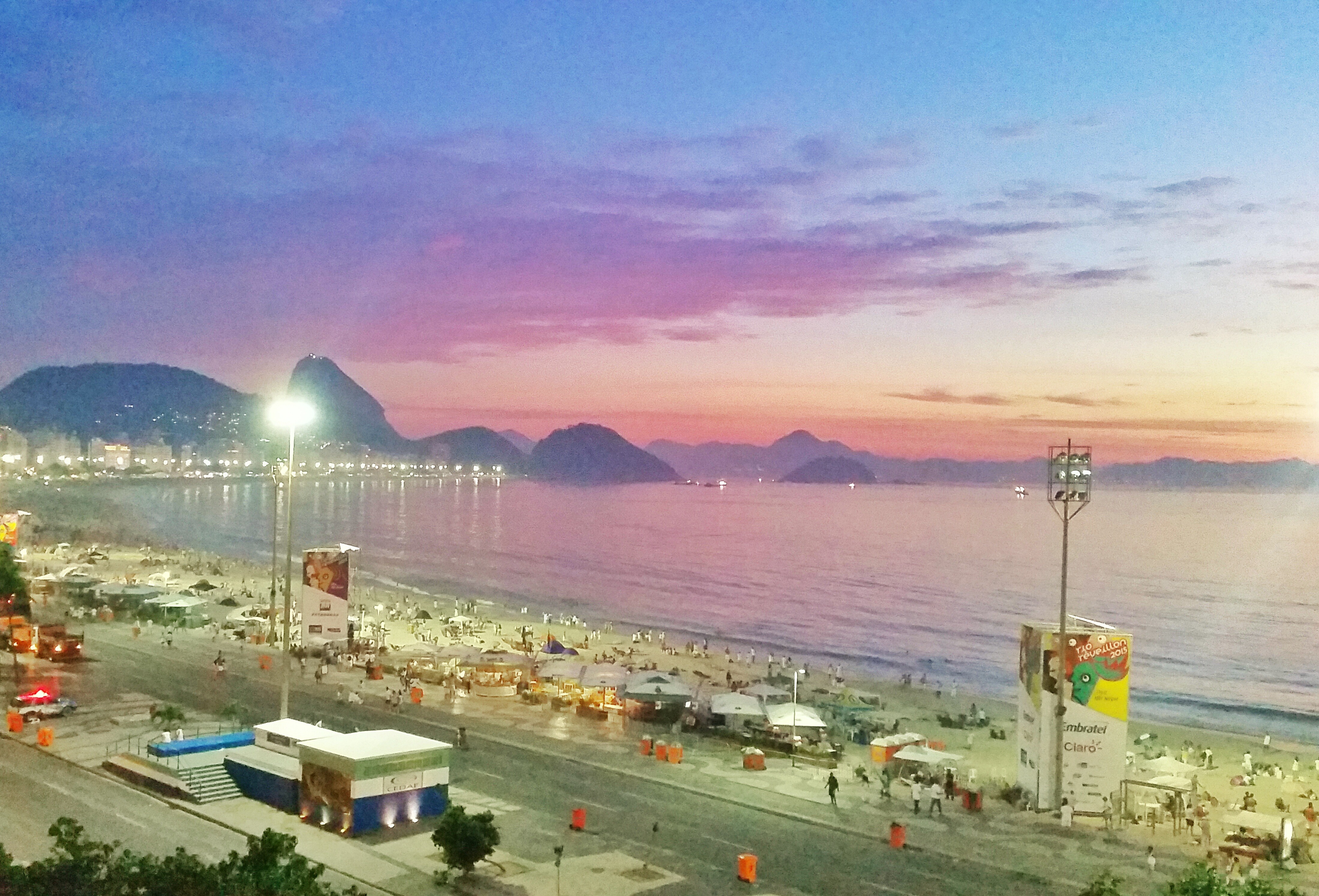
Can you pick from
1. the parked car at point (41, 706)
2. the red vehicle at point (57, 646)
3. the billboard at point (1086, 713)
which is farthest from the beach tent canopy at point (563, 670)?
the red vehicle at point (57, 646)

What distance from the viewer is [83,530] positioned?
336 feet

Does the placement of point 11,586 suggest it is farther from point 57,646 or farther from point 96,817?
point 96,817

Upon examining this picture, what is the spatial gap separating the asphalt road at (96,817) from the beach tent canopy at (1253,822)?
52.4ft

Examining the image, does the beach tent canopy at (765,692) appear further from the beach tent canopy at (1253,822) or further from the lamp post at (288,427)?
the lamp post at (288,427)

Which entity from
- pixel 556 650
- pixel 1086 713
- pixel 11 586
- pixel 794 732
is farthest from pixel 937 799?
pixel 11 586

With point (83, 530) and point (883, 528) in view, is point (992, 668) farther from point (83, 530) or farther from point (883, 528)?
point (883, 528)

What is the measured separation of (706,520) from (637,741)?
142m

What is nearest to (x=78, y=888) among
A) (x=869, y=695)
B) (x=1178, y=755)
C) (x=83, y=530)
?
(x=1178, y=755)

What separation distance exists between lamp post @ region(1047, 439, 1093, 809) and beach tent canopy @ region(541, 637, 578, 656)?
18.7m

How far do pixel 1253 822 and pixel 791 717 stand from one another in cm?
1029

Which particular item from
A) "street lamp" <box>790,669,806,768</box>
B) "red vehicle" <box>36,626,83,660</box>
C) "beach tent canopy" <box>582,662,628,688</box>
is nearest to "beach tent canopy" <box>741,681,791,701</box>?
"street lamp" <box>790,669,806,768</box>

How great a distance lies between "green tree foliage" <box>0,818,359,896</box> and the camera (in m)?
9.86

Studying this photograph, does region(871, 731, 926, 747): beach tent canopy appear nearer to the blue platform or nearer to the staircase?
the blue platform

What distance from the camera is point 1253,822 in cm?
2066
